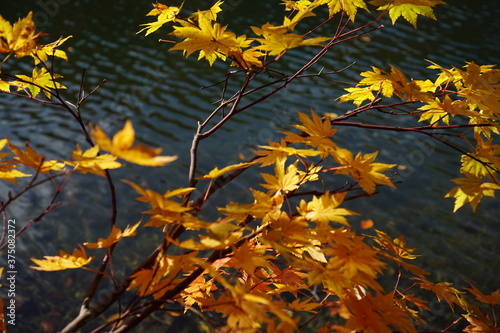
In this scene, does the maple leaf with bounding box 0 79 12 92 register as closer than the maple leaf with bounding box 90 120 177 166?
No

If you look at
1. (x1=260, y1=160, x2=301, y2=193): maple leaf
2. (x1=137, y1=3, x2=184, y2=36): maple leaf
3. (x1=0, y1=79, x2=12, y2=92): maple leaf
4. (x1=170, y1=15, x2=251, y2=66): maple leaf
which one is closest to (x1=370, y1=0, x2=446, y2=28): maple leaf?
(x1=170, y1=15, x2=251, y2=66): maple leaf

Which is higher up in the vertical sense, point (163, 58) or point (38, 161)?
point (38, 161)

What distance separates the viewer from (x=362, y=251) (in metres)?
1.05

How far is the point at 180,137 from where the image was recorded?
595cm

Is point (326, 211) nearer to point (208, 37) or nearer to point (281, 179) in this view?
point (281, 179)

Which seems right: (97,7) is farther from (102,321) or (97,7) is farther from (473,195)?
(473,195)

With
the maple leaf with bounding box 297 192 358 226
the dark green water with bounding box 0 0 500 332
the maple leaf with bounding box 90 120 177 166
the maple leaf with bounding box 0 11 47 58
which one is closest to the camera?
the maple leaf with bounding box 90 120 177 166

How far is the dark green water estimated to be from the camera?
13.8ft

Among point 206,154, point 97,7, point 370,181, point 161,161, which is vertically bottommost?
point 206,154

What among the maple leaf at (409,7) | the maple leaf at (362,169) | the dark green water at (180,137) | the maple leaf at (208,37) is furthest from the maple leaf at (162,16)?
the dark green water at (180,137)

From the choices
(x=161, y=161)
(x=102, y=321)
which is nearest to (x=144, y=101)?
(x=102, y=321)

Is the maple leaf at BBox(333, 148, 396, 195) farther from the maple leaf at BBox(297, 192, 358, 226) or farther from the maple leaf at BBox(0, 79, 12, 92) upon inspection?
the maple leaf at BBox(0, 79, 12, 92)

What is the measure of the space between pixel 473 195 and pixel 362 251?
55 cm

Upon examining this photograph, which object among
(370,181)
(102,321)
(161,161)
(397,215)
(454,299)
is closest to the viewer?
(161,161)
